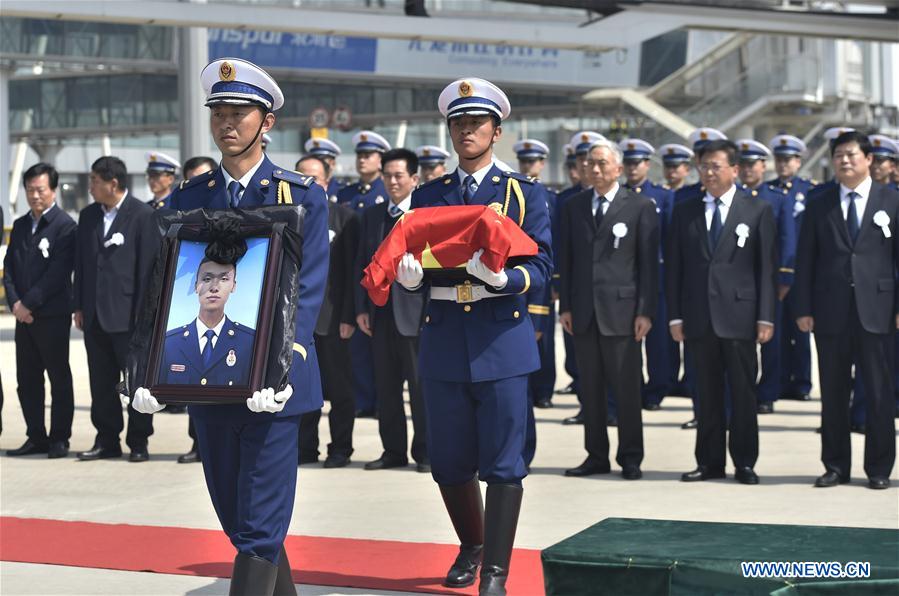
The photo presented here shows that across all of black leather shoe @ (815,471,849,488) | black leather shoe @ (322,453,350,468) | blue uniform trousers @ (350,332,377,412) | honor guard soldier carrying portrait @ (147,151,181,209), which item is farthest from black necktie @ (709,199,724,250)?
honor guard soldier carrying portrait @ (147,151,181,209)

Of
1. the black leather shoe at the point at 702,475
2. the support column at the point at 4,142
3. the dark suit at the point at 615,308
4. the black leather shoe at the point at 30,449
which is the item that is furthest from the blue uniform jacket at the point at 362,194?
the support column at the point at 4,142

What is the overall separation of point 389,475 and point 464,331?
3273 mm

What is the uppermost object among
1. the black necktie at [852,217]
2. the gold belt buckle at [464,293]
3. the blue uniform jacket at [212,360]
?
the black necktie at [852,217]

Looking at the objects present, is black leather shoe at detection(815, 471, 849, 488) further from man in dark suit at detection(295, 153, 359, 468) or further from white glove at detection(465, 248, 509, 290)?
white glove at detection(465, 248, 509, 290)

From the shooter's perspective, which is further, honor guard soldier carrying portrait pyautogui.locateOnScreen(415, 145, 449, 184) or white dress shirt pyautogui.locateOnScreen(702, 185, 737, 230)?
honor guard soldier carrying portrait pyautogui.locateOnScreen(415, 145, 449, 184)

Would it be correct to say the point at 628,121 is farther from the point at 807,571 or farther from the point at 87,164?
the point at 807,571

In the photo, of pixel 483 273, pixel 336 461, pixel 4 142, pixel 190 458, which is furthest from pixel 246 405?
pixel 4 142

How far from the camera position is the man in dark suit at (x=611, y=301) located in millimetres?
8781

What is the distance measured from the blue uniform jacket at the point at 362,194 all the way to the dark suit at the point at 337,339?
596 mm

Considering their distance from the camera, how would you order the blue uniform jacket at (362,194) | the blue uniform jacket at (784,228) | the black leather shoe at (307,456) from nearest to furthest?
A: the black leather shoe at (307,456), the blue uniform jacket at (362,194), the blue uniform jacket at (784,228)

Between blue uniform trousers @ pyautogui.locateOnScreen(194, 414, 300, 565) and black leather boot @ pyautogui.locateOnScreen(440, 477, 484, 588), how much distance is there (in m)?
1.30

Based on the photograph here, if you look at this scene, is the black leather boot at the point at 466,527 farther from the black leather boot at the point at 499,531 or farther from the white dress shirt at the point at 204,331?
the white dress shirt at the point at 204,331

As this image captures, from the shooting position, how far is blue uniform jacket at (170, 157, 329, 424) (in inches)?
185

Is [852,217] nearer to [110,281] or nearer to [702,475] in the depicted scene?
[702,475]
